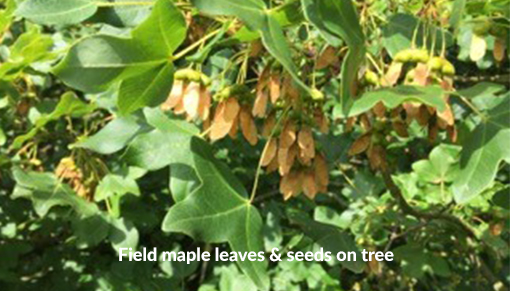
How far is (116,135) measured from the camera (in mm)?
1335

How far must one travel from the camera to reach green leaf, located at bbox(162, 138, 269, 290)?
103 centimetres

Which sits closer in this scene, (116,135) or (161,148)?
(161,148)

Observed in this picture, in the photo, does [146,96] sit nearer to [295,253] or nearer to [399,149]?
[295,253]

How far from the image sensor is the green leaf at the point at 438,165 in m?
1.83

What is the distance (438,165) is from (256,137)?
81cm

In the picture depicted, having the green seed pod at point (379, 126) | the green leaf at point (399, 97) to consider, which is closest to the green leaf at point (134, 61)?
the green leaf at point (399, 97)

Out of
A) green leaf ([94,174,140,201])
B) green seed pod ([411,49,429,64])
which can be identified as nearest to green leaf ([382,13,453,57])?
green seed pod ([411,49,429,64])

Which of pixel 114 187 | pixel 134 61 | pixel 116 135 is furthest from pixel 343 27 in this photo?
pixel 114 187

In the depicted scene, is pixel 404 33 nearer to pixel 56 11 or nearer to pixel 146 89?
pixel 146 89

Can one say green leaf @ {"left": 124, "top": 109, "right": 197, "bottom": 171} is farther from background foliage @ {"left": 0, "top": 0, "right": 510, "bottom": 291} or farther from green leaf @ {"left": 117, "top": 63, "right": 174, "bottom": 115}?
green leaf @ {"left": 117, "top": 63, "right": 174, "bottom": 115}

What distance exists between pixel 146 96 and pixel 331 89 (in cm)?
92

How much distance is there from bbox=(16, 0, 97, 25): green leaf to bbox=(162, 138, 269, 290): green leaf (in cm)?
25

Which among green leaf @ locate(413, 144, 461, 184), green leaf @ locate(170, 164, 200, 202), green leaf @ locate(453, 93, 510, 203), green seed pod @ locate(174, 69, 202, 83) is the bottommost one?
green leaf @ locate(413, 144, 461, 184)

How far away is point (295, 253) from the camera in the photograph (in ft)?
6.05
